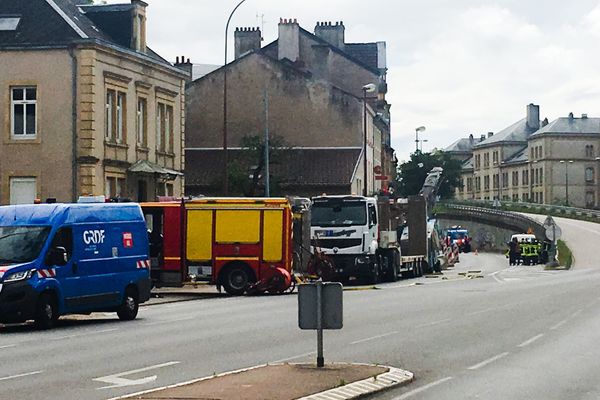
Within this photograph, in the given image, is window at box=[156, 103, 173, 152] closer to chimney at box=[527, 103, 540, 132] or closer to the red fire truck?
the red fire truck

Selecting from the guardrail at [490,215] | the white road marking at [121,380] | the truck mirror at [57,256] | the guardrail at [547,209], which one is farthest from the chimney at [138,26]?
the guardrail at [547,209]

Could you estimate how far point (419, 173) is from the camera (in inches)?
6122

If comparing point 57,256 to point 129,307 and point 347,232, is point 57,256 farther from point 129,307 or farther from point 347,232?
point 347,232

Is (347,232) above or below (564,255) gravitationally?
above

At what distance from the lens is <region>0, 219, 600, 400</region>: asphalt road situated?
15.0 meters

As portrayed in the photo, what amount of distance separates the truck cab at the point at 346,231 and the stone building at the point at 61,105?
8.20 metres

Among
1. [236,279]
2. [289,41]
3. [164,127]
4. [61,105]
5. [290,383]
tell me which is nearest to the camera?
[290,383]

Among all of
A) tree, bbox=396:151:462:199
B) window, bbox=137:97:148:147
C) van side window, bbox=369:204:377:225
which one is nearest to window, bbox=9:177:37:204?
window, bbox=137:97:148:147

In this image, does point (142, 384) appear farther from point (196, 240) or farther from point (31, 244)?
point (196, 240)

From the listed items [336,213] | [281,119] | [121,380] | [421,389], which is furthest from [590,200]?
[421,389]

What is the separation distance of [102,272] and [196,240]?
38.3 feet

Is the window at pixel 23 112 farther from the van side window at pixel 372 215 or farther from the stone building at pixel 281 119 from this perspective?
the stone building at pixel 281 119

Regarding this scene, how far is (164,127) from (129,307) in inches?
1100

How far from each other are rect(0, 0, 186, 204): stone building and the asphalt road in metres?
14.9
